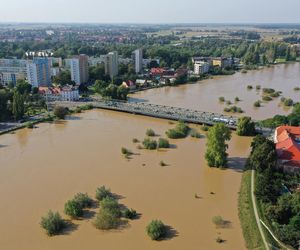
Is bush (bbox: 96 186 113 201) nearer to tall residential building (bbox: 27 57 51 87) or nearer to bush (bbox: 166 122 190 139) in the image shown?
bush (bbox: 166 122 190 139)

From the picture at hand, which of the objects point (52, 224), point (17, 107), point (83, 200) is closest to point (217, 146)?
point (83, 200)

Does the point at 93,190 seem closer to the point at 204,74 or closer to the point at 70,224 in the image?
the point at 70,224

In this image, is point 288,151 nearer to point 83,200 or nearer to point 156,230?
point 156,230

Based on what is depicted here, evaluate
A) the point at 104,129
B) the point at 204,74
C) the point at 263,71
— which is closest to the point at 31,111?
the point at 104,129

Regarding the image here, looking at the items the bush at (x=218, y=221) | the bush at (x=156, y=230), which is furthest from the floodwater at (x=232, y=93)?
the bush at (x=156, y=230)

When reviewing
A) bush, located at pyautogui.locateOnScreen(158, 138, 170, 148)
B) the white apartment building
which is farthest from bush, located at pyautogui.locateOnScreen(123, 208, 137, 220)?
the white apartment building

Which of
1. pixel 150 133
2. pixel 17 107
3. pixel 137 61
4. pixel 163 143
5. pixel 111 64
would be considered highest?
pixel 111 64
